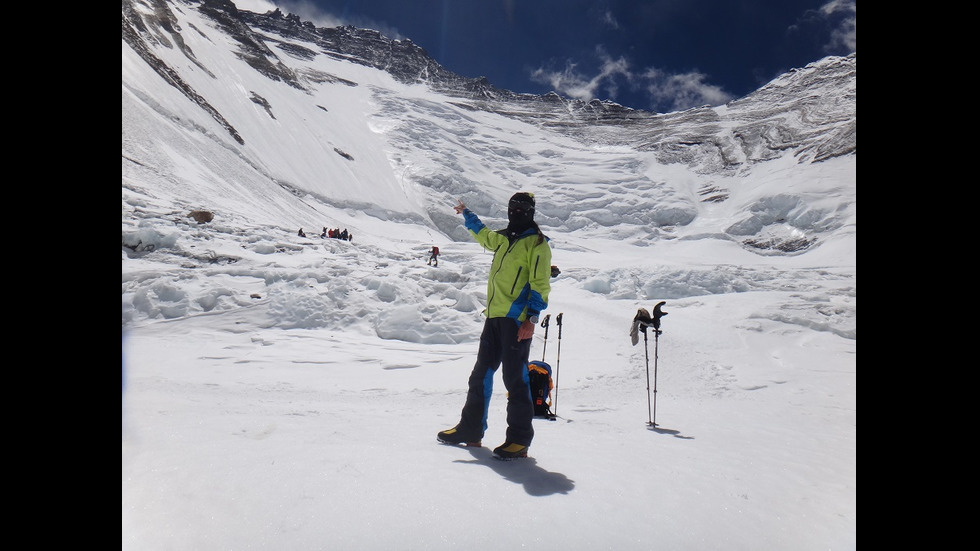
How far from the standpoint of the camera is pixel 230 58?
54312mm

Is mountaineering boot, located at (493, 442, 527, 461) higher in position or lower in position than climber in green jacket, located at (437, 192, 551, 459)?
lower

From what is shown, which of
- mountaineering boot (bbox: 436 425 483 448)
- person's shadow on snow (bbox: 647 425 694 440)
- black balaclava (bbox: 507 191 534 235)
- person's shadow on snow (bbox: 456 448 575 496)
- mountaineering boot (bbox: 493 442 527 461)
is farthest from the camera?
person's shadow on snow (bbox: 647 425 694 440)

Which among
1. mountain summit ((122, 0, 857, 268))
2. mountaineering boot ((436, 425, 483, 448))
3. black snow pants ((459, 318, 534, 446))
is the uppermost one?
mountain summit ((122, 0, 857, 268))

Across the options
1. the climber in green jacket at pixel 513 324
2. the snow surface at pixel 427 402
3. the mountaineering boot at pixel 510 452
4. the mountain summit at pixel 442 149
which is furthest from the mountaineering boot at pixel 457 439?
the mountain summit at pixel 442 149

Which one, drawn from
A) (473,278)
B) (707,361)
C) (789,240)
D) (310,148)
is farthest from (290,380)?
(789,240)

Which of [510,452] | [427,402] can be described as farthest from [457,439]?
[427,402]

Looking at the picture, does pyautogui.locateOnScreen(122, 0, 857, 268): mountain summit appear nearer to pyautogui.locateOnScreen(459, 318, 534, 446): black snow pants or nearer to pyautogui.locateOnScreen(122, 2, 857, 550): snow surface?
pyautogui.locateOnScreen(122, 2, 857, 550): snow surface

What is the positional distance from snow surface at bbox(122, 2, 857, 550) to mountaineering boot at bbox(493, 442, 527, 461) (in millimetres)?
68

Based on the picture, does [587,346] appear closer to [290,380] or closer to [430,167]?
[290,380]

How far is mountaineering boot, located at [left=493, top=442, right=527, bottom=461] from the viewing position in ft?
10.3

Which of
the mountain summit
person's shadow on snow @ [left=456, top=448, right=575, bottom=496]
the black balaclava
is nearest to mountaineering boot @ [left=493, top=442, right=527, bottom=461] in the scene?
person's shadow on snow @ [left=456, top=448, right=575, bottom=496]

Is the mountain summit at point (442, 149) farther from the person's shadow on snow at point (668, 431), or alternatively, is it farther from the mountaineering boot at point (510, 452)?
the person's shadow on snow at point (668, 431)

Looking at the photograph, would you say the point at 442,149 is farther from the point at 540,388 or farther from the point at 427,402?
the point at 540,388
